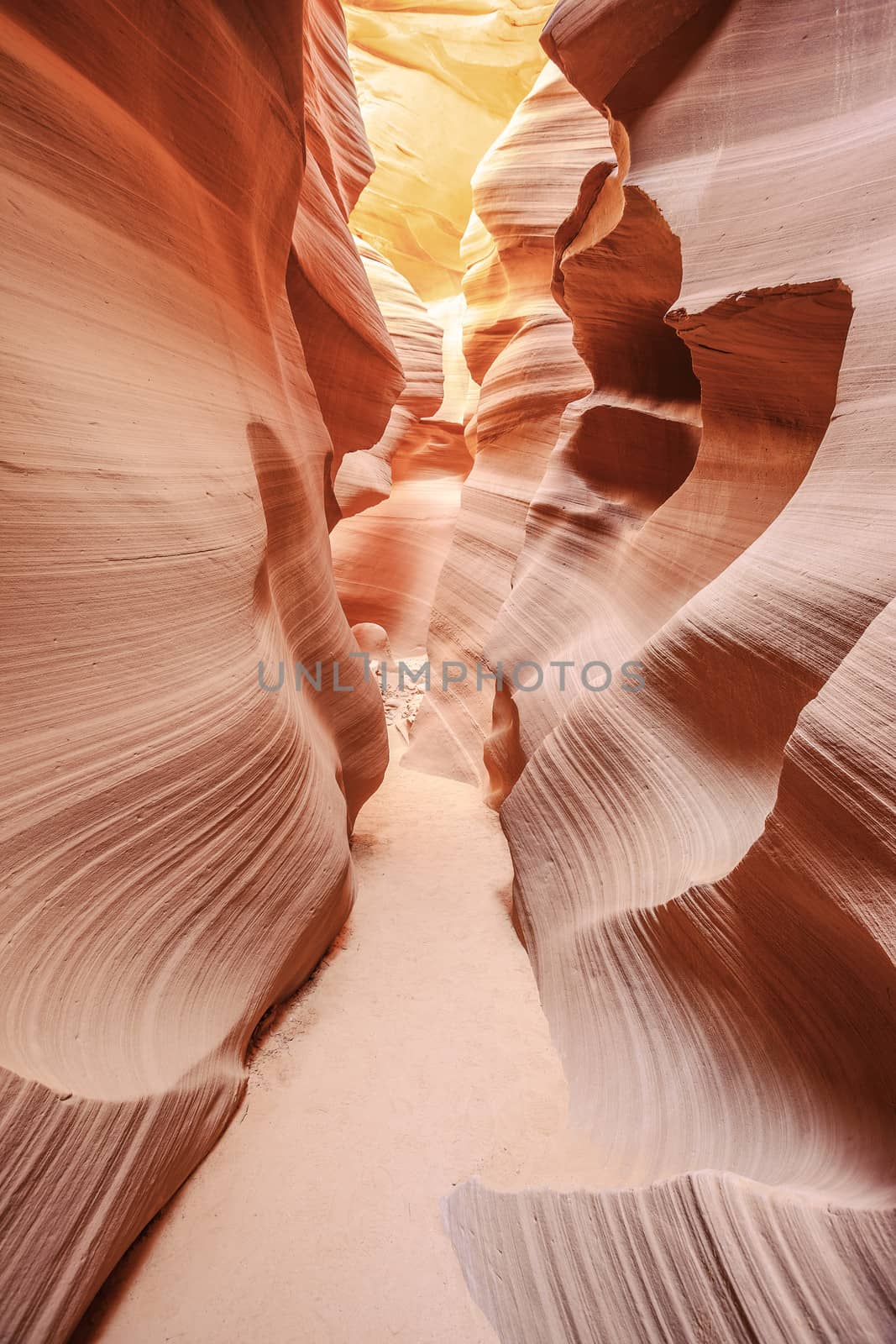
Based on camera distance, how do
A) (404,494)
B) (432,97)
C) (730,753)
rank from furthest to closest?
(432,97) → (404,494) → (730,753)

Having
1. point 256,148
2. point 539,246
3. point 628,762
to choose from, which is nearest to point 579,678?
point 628,762

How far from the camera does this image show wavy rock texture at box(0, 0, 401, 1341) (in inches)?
53.7

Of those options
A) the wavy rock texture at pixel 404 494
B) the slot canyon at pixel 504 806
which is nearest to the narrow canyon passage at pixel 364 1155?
the slot canyon at pixel 504 806

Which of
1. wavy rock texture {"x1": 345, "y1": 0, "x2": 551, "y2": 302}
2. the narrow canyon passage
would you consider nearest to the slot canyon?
the narrow canyon passage

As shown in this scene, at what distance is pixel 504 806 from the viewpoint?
3.18 m

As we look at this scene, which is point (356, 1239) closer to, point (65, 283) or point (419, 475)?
point (65, 283)

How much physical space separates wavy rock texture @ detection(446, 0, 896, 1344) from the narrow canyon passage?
0.13 meters

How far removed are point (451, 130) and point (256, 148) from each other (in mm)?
10527

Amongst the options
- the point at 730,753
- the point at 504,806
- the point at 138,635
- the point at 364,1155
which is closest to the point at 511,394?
the point at 504,806

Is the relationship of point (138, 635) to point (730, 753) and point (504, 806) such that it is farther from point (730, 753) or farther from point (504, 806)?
point (504, 806)

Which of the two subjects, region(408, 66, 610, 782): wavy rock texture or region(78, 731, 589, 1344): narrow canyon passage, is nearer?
region(78, 731, 589, 1344): narrow canyon passage

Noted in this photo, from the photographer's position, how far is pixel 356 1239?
61.4 inches

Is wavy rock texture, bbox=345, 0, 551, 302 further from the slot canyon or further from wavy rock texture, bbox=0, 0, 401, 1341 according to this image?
wavy rock texture, bbox=0, 0, 401, 1341

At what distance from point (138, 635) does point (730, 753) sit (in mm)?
1812
